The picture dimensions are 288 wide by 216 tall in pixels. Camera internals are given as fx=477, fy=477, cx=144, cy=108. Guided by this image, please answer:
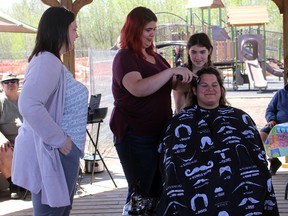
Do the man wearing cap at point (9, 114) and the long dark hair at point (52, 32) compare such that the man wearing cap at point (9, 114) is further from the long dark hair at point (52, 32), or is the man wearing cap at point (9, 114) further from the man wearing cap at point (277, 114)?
the long dark hair at point (52, 32)

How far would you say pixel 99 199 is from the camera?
13.0 ft

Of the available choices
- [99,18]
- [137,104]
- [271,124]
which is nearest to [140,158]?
[137,104]

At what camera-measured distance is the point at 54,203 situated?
179cm

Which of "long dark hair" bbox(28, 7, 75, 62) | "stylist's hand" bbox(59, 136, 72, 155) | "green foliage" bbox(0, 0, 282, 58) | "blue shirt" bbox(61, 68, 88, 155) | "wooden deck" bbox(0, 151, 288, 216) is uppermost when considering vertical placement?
"green foliage" bbox(0, 0, 282, 58)

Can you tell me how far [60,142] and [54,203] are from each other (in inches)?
9.1

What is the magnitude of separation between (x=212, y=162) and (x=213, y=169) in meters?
0.04

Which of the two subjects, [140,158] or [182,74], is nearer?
[182,74]

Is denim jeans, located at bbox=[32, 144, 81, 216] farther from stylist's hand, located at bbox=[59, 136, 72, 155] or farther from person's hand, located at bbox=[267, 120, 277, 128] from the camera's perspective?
person's hand, located at bbox=[267, 120, 277, 128]

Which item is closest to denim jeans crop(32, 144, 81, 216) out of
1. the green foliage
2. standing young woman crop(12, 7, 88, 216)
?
standing young woman crop(12, 7, 88, 216)

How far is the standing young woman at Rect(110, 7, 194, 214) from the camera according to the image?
219cm

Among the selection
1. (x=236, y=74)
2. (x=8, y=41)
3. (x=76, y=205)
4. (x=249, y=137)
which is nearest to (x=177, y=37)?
(x=236, y=74)

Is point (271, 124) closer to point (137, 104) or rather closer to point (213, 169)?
point (213, 169)

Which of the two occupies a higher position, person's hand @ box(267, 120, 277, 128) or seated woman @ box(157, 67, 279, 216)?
seated woman @ box(157, 67, 279, 216)

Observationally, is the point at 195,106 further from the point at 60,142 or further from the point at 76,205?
the point at 76,205
